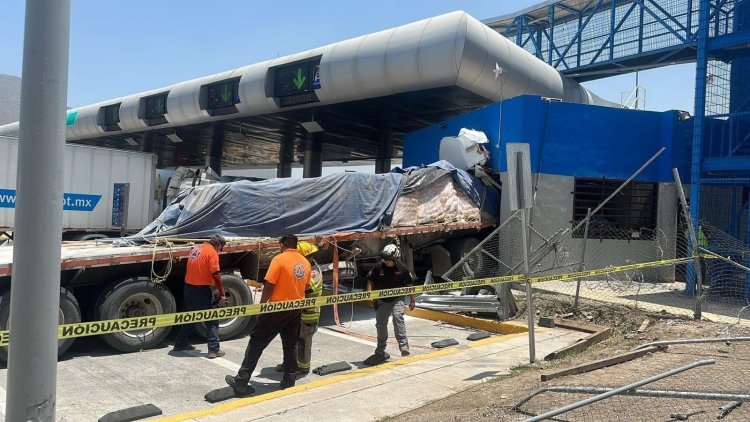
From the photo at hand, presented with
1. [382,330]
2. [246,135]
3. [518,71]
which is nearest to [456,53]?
[518,71]

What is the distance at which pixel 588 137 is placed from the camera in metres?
14.4

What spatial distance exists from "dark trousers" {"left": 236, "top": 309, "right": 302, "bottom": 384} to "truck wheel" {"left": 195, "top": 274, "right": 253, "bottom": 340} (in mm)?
2254

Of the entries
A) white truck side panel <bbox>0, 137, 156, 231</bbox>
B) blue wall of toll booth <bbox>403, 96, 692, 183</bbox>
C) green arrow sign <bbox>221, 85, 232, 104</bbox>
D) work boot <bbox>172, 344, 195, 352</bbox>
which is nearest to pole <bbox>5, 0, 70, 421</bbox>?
work boot <bbox>172, 344, 195, 352</bbox>

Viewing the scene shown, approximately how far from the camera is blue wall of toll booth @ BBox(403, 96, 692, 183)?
13930mm

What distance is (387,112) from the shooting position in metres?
20.5

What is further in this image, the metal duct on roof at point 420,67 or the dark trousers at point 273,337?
the metal duct on roof at point 420,67

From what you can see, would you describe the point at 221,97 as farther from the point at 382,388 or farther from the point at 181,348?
the point at 382,388

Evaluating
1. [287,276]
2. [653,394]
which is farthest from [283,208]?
[653,394]

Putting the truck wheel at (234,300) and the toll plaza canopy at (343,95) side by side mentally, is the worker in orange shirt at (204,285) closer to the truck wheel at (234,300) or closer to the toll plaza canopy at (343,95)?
the truck wheel at (234,300)

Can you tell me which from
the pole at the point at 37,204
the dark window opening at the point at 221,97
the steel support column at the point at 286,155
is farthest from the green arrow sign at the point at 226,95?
the pole at the point at 37,204

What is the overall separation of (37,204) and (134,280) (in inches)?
208

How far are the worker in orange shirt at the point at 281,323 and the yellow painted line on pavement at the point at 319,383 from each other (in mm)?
215

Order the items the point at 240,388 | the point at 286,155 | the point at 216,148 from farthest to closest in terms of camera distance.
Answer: the point at 286,155 < the point at 216,148 < the point at 240,388

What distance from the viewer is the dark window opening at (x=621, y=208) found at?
1448 cm
